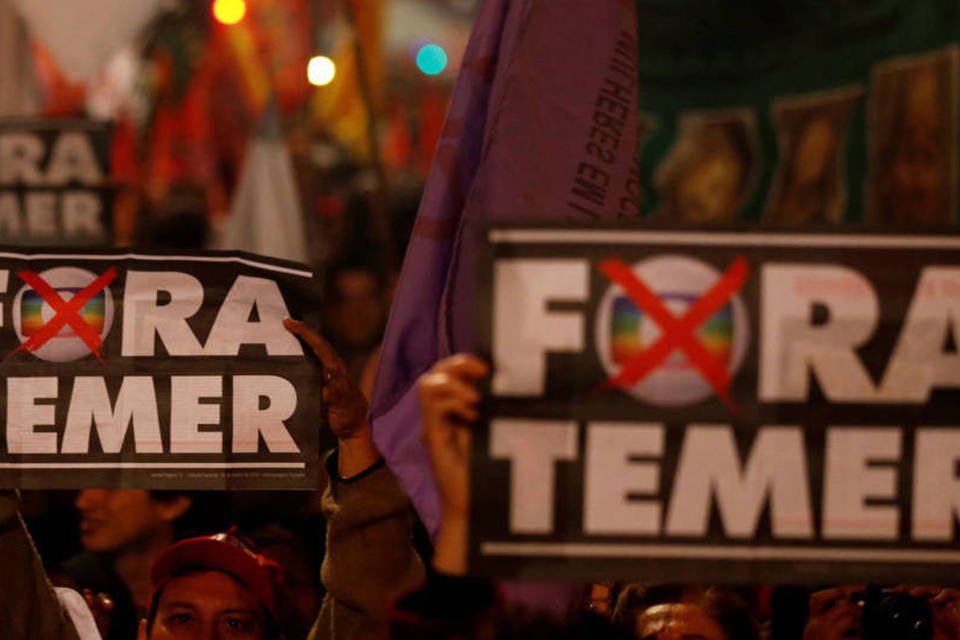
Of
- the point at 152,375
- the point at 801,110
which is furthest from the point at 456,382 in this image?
the point at 801,110

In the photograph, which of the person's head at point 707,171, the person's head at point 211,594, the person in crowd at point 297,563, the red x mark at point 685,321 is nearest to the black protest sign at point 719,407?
the red x mark at point 685,321

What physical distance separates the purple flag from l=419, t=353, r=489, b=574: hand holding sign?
0.53m

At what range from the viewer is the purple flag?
9.11 ft

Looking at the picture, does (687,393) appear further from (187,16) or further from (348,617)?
(187,16)

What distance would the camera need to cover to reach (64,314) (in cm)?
286

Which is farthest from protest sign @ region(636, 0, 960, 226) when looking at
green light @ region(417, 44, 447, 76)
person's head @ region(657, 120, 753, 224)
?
green light @ region(417, 44, 447, 76)

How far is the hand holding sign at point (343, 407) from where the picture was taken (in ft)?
9.43

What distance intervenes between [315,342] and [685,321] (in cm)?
91

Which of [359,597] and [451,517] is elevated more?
[451,517]

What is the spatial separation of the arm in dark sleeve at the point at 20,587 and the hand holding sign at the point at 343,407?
59 centimetres

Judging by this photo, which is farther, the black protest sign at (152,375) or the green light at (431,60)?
the green light at (431,60)

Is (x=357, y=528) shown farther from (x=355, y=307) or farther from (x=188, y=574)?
(x=355, y=307)

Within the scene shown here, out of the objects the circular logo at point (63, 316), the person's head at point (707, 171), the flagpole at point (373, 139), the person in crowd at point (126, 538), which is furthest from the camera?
the person's head at point (707, 171)

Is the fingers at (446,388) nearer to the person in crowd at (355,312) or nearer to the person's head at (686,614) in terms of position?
the person's head at (686,614)
